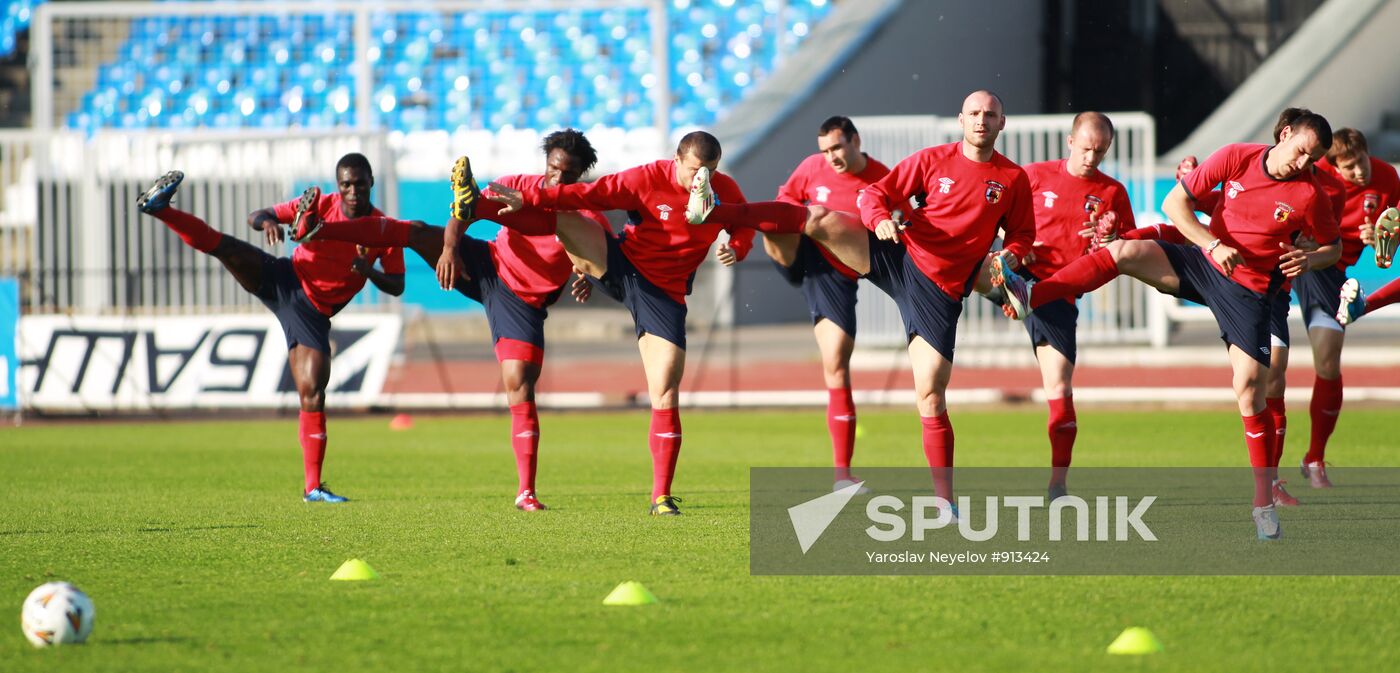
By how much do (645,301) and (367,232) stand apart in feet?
4.98

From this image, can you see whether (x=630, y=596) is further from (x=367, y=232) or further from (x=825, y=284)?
(x=825, y=284)

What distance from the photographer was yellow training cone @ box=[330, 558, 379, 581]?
20.8ft

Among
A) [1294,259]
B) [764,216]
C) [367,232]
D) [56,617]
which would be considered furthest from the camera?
[367,232]

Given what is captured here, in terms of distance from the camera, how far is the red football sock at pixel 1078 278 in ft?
25.3

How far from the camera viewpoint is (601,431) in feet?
46.5

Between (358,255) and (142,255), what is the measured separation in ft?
39.6

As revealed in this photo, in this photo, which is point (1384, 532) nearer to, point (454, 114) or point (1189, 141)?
point (1189, 141)

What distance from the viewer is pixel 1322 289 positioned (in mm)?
9242

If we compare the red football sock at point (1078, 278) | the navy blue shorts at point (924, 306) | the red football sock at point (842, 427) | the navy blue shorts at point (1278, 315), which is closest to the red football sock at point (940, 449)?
the navy blue shorts at point (924, 306)

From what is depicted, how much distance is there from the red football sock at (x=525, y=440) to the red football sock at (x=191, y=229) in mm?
1967

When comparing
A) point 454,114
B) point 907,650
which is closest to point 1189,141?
point 454,114

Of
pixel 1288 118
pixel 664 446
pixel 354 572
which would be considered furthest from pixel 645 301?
pixel 1288 118

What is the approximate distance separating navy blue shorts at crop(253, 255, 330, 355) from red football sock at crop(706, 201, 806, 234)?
101 inches

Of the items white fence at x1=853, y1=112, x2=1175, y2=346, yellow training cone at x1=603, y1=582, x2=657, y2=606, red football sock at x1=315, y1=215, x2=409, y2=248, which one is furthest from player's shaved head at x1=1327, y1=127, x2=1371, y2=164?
white fence at x1=853, y1=112, x2=1175, y2=346
